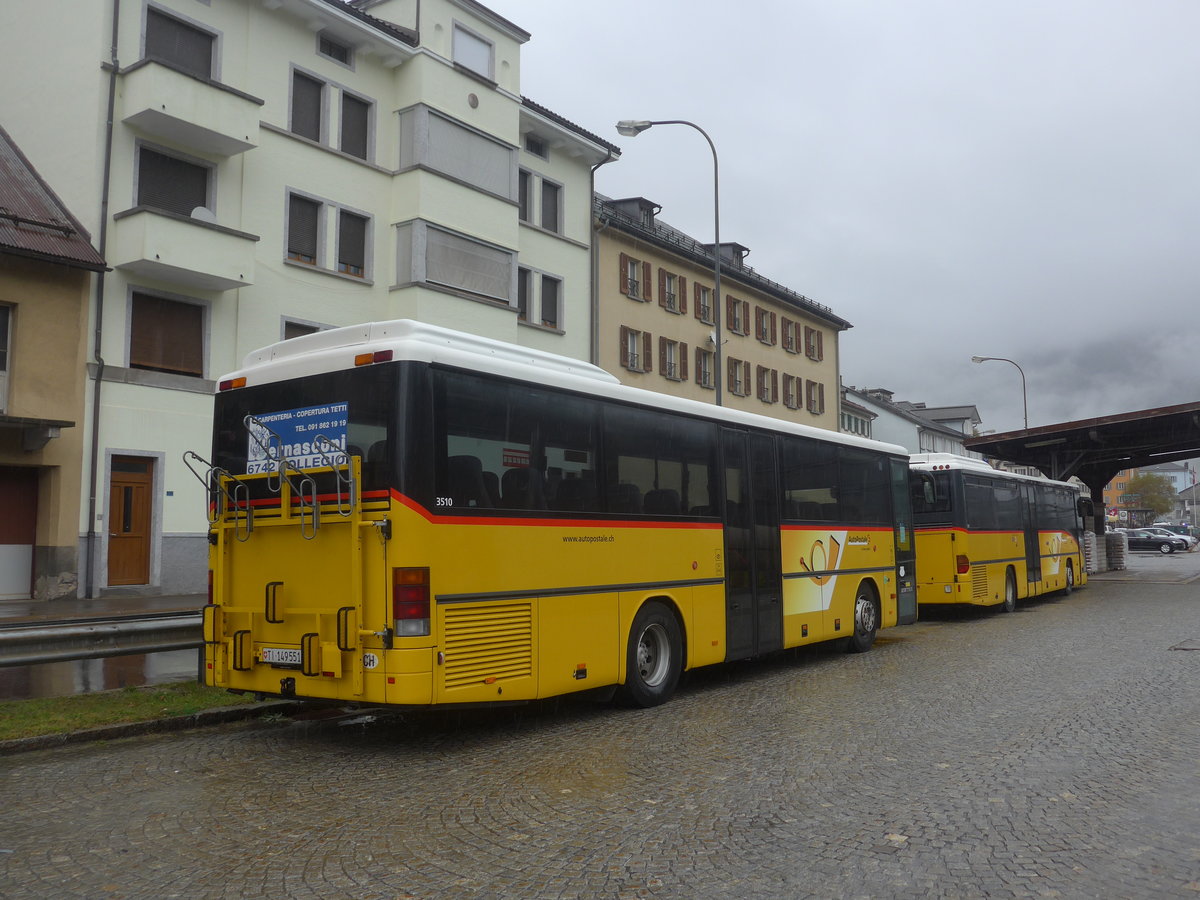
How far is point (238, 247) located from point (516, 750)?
1778 cm

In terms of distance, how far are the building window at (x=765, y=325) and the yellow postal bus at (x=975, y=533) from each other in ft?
76.3

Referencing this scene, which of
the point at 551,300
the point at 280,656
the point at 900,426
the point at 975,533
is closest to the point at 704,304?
the point at 551,300

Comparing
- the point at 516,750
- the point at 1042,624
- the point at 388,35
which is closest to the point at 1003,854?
the point at 516,750

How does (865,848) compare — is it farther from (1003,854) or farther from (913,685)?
(913,685)

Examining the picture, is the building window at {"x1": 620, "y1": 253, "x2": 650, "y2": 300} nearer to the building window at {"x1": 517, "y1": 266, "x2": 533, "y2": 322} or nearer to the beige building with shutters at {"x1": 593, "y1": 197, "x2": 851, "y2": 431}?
the beige building with shutters at {"x1": 593, "y1": 197, "x2": 851, "y2": 431}

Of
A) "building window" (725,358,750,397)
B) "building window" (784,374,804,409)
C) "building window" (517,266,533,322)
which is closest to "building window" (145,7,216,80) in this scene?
"building window" (517,266,533,322)

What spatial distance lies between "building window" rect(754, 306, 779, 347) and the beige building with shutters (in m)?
0.05

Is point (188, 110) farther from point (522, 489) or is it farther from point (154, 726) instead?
point (522, 489)

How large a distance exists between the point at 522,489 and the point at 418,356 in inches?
58.5

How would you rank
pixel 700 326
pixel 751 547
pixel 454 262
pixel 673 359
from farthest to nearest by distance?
pixel 700 326 → pixel 673 359 → pixel 454 262 → pixel 751 547

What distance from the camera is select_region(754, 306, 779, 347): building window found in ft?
158

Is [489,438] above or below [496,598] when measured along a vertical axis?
above

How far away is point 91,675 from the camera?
39.7 ft

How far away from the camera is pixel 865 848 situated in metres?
5.40
